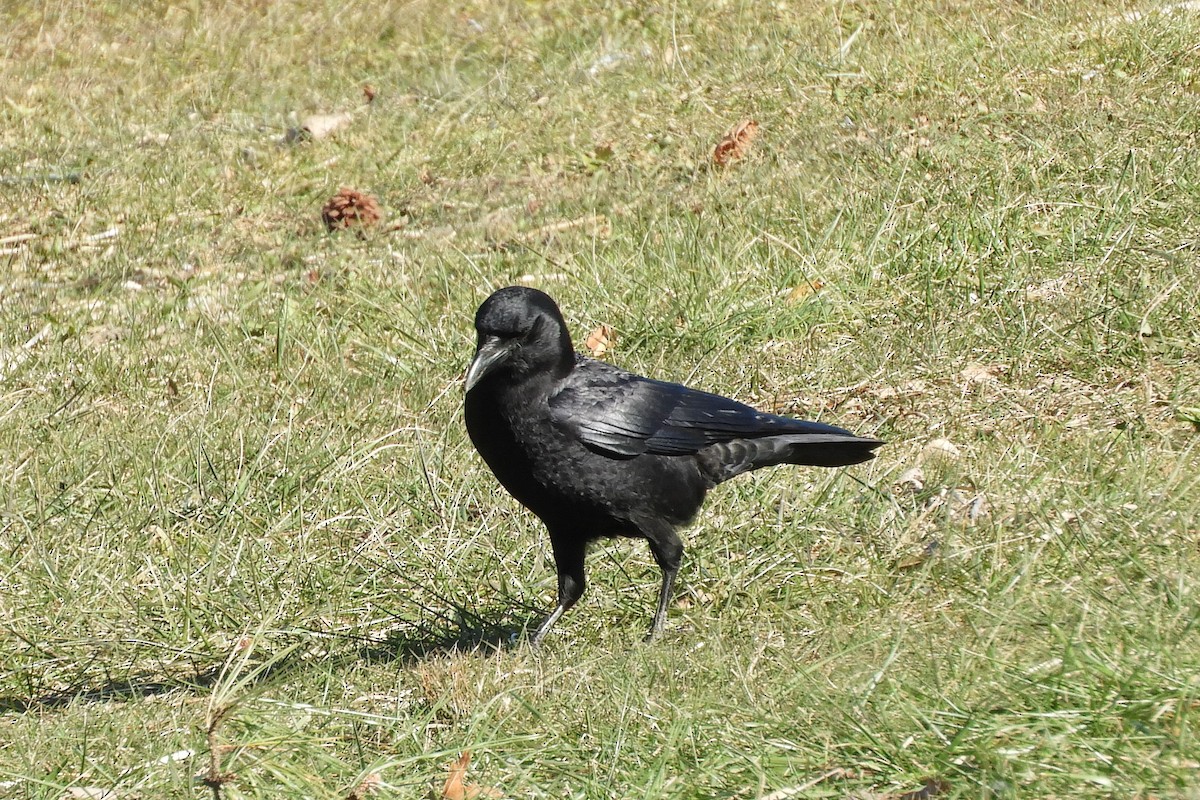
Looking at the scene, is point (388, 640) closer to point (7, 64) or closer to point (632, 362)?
point (632, 362)

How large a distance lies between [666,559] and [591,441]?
1.45 feet

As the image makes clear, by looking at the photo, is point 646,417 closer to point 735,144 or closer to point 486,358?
point 486,358

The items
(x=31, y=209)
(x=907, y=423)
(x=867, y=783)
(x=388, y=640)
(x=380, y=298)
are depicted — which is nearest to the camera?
(x=867, y=783)

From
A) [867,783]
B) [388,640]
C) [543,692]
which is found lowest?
[388,640]

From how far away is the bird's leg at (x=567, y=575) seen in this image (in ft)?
14.6

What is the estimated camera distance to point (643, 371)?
5988 mm

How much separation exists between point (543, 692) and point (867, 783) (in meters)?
1.11

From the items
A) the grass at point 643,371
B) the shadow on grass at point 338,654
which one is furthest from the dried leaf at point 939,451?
the shadow on grass at point 338,654

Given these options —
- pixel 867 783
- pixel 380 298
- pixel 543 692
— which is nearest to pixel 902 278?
pixel 380 298

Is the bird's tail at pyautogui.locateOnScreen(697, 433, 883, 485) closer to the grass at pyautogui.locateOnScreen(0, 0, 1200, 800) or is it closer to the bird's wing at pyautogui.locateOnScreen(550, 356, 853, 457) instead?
the bird's wing at pyautogui.locateOnScreen(550, 356, 853, 457)

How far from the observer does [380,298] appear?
6910mm

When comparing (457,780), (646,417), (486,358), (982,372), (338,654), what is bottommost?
(338,654)

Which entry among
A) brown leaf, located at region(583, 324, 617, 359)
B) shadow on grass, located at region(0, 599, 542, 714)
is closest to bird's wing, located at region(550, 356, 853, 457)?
shadow on grass, located at region(0, 599, 542, 714)

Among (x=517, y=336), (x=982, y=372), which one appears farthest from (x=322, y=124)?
(x=517, y=336)
